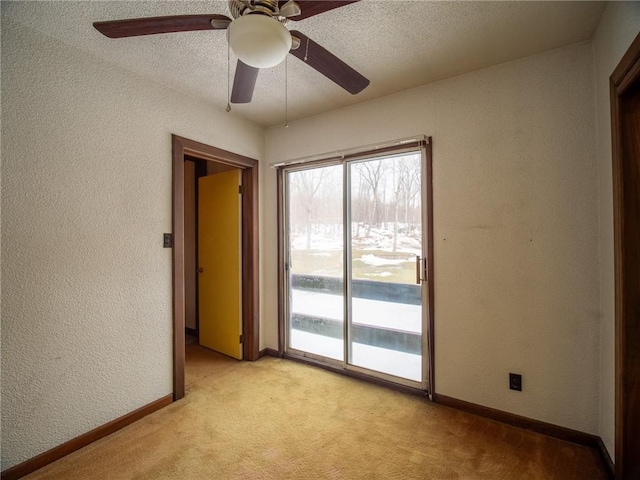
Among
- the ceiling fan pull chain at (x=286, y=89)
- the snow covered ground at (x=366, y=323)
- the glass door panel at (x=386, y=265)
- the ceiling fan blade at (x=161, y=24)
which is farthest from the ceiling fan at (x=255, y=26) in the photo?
the snow covered ground at (x=366, y=323)

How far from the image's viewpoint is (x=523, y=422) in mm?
2029

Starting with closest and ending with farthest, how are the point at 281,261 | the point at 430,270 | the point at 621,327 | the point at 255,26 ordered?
the point at 255,26
the point at 621,327
the point at 430,270
the point at 281,261

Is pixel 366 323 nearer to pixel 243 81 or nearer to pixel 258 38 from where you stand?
pixel 243 81

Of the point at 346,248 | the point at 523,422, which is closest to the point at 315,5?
the point at 346,248

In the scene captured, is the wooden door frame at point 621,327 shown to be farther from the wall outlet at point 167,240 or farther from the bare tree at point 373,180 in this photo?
the wall outlet at point 167,240

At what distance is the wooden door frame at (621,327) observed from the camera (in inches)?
56.7

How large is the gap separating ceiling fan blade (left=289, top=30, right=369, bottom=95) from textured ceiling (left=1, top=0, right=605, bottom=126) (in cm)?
30

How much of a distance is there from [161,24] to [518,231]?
7.63 feet

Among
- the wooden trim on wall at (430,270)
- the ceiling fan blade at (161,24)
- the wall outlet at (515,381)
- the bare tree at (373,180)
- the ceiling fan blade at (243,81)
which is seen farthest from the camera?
the bare tree at (373,180)

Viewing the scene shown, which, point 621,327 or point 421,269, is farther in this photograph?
point 421,269

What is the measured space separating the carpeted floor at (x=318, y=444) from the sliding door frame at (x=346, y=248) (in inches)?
8.3

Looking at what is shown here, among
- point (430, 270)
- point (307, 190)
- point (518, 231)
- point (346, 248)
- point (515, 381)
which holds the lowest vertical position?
point (515, 381)

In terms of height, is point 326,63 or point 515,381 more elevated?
point 326,63

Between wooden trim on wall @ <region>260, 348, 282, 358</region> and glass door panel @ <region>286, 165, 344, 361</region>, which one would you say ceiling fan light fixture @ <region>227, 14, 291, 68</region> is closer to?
glass door panel @ <region>286, 165, 344, 361</region>
